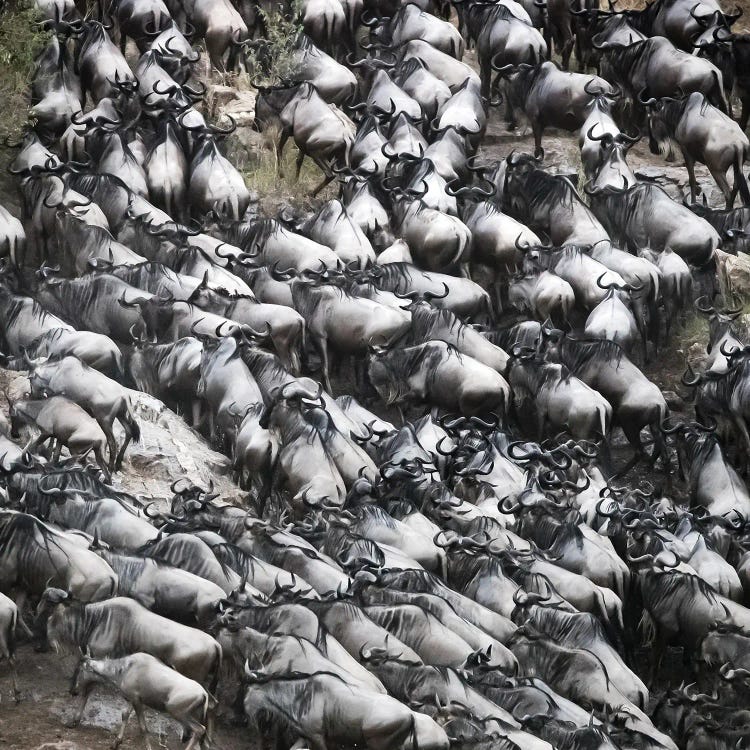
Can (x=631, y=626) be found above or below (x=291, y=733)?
below

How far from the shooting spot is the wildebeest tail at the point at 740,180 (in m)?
16.8

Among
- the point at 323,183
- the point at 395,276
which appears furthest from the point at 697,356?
the point at 323,183

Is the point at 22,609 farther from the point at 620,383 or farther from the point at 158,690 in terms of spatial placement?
the point at 620,383

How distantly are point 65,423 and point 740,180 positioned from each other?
8.14m

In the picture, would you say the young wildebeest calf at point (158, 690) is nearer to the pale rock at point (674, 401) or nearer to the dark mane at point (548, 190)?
the pale rock at point (674, 401)

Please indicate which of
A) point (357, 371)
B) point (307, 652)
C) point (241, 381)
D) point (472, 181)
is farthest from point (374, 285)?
point (307, 652)

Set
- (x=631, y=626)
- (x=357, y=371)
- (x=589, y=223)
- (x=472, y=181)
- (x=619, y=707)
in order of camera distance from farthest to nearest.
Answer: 1. (x=472, y=181)
2. (x=589, y=223)
3. (x=357, y=371)
4. (x=631, y=626)
5. (x=619, y=707)

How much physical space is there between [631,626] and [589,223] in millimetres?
5083

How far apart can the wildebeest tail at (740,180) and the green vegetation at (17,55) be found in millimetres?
6942

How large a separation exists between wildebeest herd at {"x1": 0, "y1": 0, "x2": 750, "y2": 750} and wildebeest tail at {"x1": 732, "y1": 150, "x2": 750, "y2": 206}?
0.04m

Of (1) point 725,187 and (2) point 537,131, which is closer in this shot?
(1) point 725,187

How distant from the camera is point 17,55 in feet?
54.9

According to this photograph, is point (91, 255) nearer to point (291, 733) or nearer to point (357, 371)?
point (357, 371)

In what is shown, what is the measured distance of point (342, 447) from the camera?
1233cm
